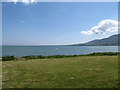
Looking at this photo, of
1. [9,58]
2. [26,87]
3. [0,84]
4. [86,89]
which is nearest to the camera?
[86,89]

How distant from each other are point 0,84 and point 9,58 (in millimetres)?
15318

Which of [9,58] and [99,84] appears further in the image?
[9,58]

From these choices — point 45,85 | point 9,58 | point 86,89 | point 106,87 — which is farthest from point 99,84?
point 9,58

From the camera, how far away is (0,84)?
280 inches

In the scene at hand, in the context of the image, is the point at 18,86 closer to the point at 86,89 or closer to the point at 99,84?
the point at 86,89

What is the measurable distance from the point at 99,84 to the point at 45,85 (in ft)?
7.42

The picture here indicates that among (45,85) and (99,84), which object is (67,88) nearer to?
(45,85)

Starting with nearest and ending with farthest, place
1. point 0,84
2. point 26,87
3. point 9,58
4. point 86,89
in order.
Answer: point 86,89, point 26,87, point 0,84, point 9,58

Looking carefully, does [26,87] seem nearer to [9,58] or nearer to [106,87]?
[106,87]

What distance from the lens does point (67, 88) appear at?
6387 millimetres

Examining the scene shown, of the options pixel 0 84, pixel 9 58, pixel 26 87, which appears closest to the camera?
pixel 26 87

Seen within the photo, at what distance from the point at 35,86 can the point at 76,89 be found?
1.71 metres

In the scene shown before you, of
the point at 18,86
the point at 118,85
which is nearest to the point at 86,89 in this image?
the point at 118,85

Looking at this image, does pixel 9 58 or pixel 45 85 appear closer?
pixel 45 85
